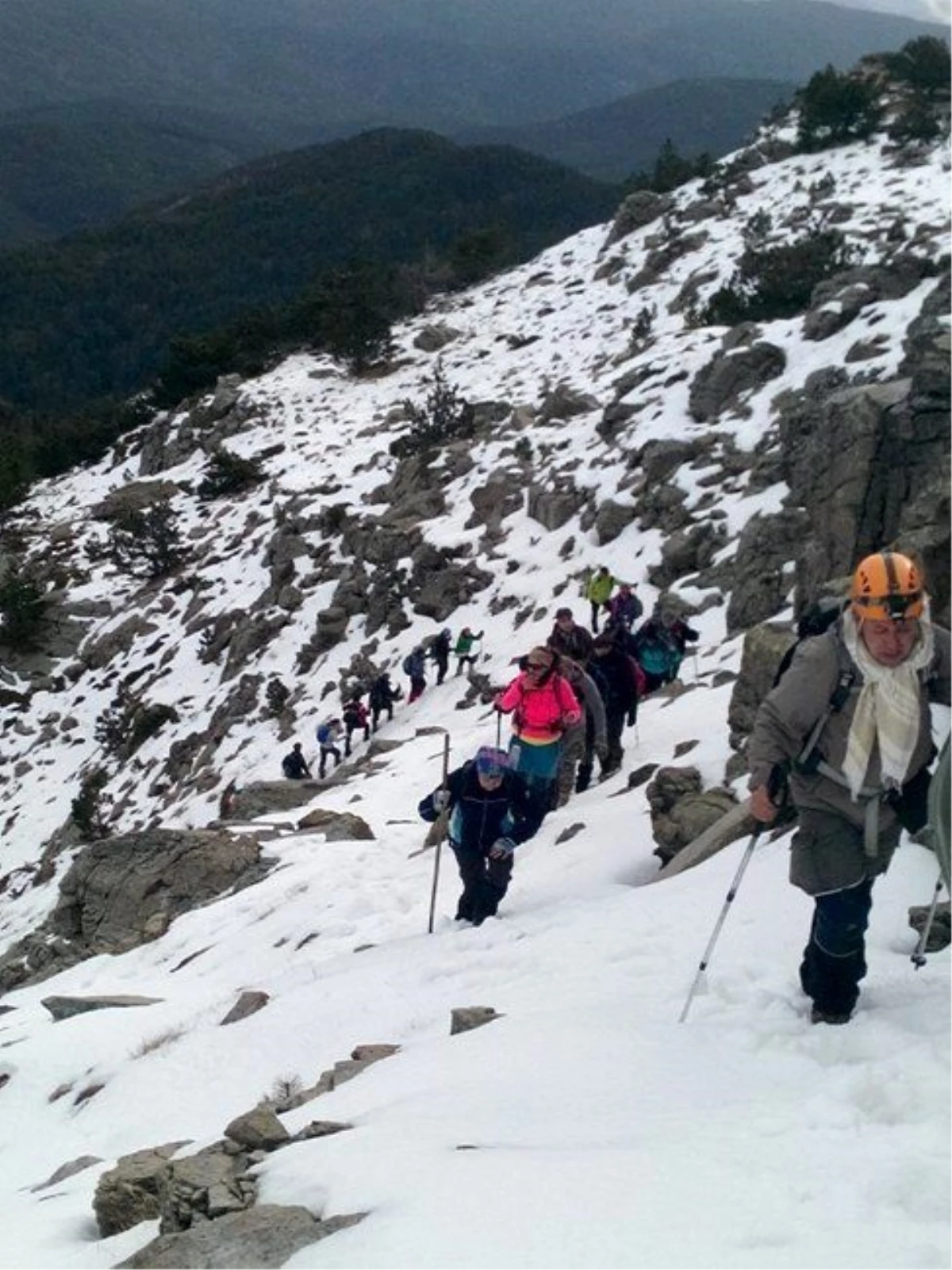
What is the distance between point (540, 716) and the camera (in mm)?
8484

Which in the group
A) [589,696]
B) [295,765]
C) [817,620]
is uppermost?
[817,620]

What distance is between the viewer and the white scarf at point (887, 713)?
3.96m

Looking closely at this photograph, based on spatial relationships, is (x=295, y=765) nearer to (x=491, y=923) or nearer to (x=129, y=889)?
(x=129, y=889)

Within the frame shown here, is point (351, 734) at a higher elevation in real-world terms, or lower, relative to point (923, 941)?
lower

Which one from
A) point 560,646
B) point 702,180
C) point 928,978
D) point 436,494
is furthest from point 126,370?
point 928,978

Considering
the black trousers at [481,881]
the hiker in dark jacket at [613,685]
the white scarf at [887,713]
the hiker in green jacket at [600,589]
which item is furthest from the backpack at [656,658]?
the white scarf at [887,713]

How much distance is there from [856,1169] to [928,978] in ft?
4.74

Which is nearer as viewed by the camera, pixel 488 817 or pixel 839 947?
pixel 839 947

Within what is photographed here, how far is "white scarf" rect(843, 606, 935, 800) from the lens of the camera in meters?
3.96

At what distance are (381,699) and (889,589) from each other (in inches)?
606

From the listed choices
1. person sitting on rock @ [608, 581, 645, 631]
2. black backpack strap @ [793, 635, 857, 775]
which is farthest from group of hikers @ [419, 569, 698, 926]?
person sitting on rock @ [608, 581, 645, 631]

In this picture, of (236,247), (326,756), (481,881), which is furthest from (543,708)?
(236,247)

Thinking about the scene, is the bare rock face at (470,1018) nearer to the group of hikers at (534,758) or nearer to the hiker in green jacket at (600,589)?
the group of hikers at (534,758)

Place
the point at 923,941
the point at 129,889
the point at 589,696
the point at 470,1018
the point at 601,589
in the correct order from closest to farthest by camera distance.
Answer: the point at 923,941
the point at 470,1018
the point at 589,696
the point at 129,889
the point at 601,589
